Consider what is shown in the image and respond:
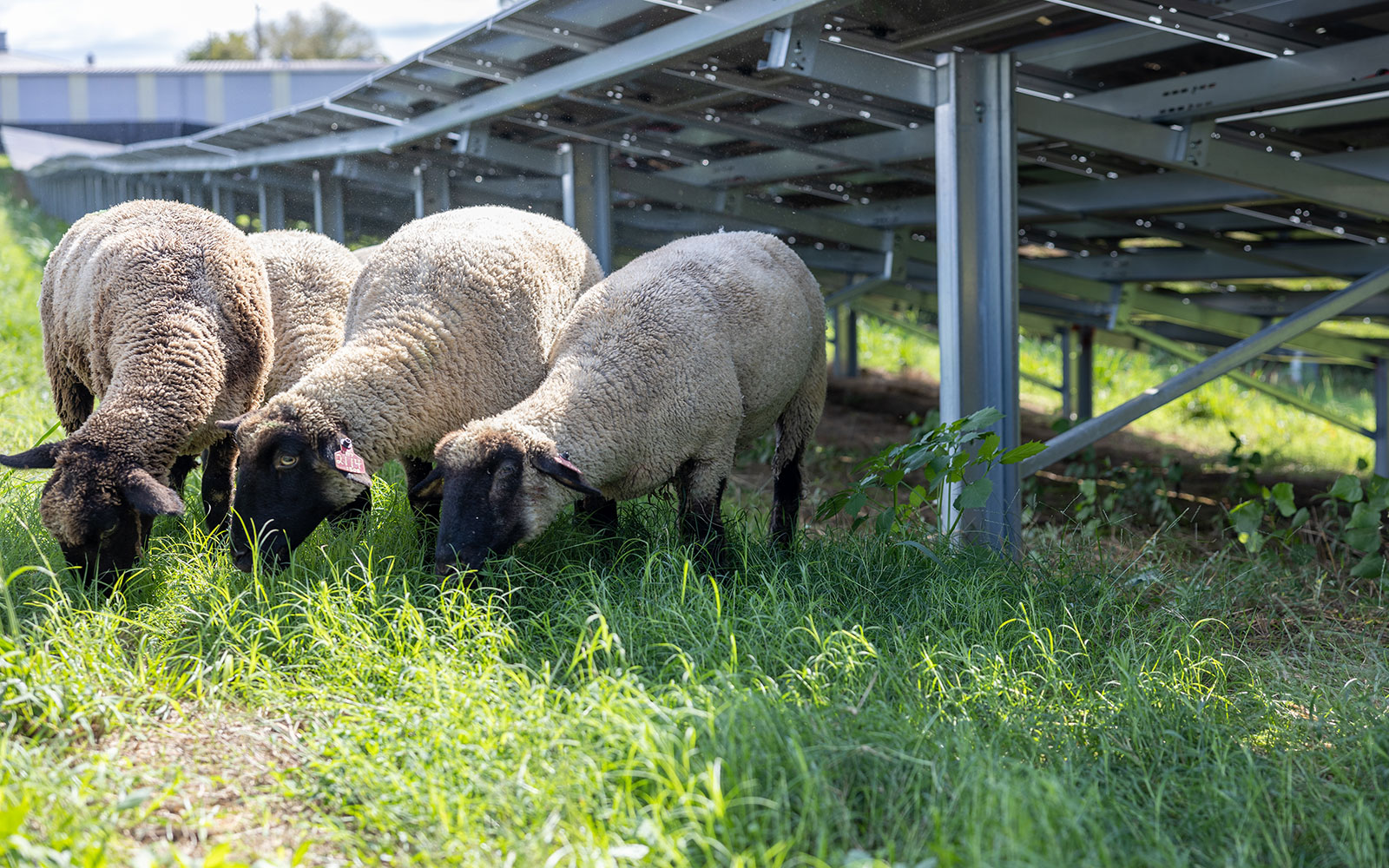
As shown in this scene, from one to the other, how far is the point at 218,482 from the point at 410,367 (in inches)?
49.9

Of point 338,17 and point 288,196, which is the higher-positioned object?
point 338,17

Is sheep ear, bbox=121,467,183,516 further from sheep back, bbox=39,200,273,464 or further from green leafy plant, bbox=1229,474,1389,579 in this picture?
green leafy plant, bbox=1229,474,1389,579

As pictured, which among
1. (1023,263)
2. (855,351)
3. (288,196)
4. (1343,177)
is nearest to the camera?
(1343,177)

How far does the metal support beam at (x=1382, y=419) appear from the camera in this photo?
878 centimetres

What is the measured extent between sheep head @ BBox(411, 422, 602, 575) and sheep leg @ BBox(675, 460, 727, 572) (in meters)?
0.75

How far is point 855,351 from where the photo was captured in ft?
47.5

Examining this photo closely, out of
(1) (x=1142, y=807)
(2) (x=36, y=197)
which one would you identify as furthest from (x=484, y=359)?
(2) (x=36, y=197)

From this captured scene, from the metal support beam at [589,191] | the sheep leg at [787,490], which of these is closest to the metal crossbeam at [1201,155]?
the sheep leg at [787,490]

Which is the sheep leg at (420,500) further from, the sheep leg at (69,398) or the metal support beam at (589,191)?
the metal support beam at (589,191)

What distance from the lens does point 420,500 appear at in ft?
15.1

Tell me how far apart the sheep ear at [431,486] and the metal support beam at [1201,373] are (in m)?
2.70

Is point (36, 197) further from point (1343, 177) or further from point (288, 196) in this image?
point (1343, 177)

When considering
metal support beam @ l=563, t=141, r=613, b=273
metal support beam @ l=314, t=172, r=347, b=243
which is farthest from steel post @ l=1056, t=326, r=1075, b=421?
metal support beam @ l=314, t=172, r=347, b=243

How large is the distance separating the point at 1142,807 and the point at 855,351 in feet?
39.1
